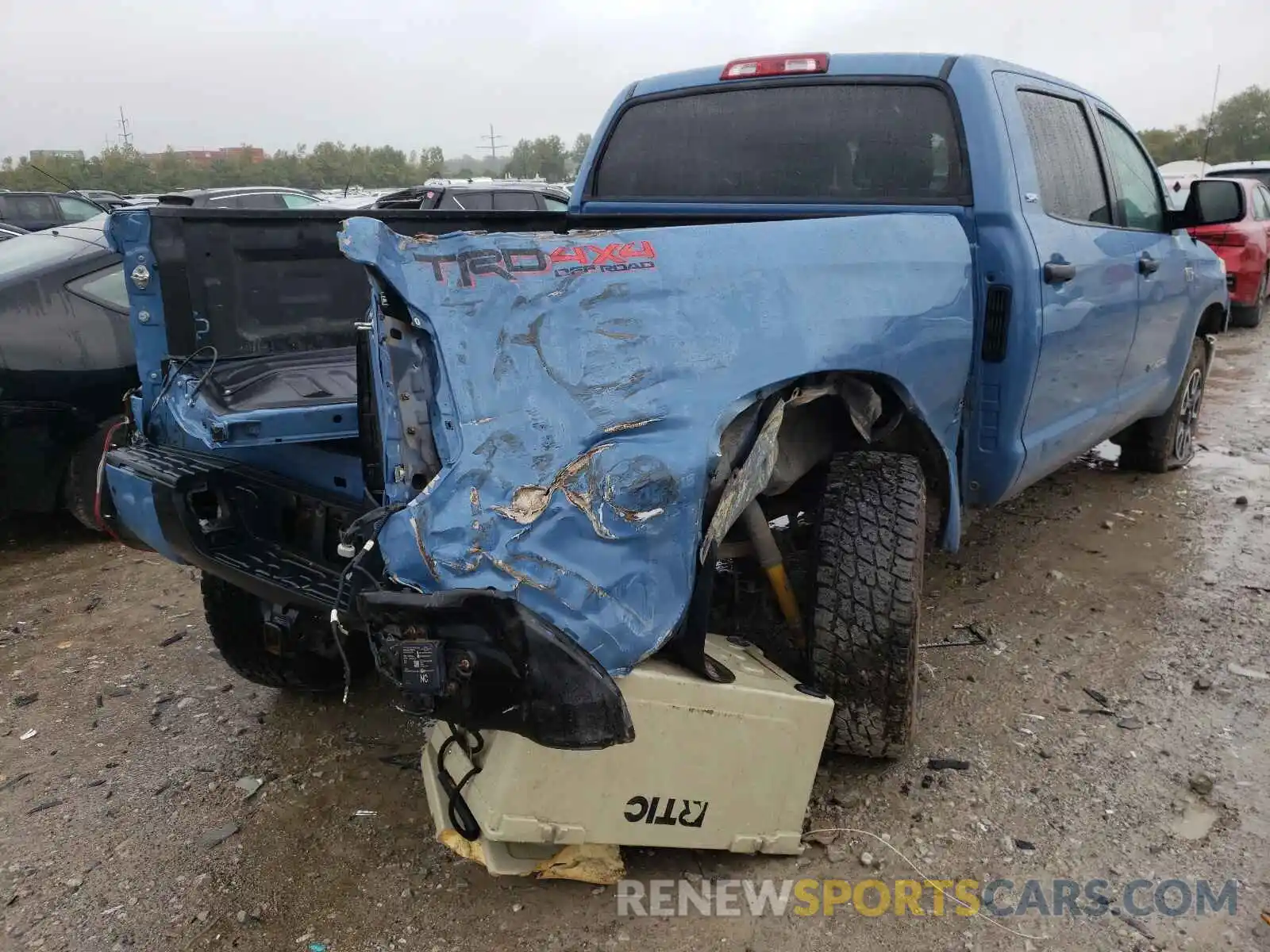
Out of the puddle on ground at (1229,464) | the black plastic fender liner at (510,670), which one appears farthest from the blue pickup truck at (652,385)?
the puddle on ground at (1229,464)

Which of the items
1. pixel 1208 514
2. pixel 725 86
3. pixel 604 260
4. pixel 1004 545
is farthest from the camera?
pixel 1208 514

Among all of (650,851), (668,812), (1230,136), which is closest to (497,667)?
(668,812)

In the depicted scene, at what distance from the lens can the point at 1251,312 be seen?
11.0 m

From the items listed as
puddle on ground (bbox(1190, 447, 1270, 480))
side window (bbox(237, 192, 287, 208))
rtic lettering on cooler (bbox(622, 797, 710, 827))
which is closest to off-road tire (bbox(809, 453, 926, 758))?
rtic lettering on cooler (bbox(622, 797, 710, 827))

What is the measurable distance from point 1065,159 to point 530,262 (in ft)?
8.32

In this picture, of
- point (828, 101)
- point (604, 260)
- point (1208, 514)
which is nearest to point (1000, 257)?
point (828, 101)

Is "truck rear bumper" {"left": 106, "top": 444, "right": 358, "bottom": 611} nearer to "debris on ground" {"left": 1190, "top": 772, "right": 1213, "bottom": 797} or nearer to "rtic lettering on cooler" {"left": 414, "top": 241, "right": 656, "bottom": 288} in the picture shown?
"rtic lettering on cooler" {"left": 414, "top": 241, "right": 656, "bottom": 288}

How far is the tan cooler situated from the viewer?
2084 millimetres

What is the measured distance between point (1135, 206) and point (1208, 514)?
5.80 feet

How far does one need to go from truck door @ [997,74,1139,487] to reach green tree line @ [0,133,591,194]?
115 feet

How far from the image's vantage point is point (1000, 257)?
9.87 feet

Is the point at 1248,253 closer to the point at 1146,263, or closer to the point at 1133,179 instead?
the point at 1133,179

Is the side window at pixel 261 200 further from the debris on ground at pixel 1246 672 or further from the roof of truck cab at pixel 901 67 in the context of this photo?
the debris on ground at pixel 1246 672

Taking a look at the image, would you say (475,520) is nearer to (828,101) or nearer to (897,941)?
(897,941)
